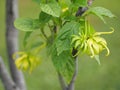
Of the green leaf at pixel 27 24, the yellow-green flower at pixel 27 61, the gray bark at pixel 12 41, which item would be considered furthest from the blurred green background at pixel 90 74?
the green leaf at pixel 27 24

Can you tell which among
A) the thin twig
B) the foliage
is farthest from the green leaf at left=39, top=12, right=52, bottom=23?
the thin twig

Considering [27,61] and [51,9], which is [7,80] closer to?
[27,61]

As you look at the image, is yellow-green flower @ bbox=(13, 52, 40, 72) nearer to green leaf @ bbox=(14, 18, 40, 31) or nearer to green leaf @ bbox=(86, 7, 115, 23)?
green leaf @ bbox=(14, 18, 40, 31)

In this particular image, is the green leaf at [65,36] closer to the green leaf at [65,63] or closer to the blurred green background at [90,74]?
the green leaf at [65,63]

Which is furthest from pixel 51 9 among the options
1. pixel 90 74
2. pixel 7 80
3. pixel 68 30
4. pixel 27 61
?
pixel 90 74

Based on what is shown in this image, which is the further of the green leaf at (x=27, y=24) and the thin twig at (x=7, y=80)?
the thin twig at (x=7, y=80)

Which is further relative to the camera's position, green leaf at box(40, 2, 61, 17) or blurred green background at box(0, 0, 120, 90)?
blurred green background at box(0, 0, 120, 90)
